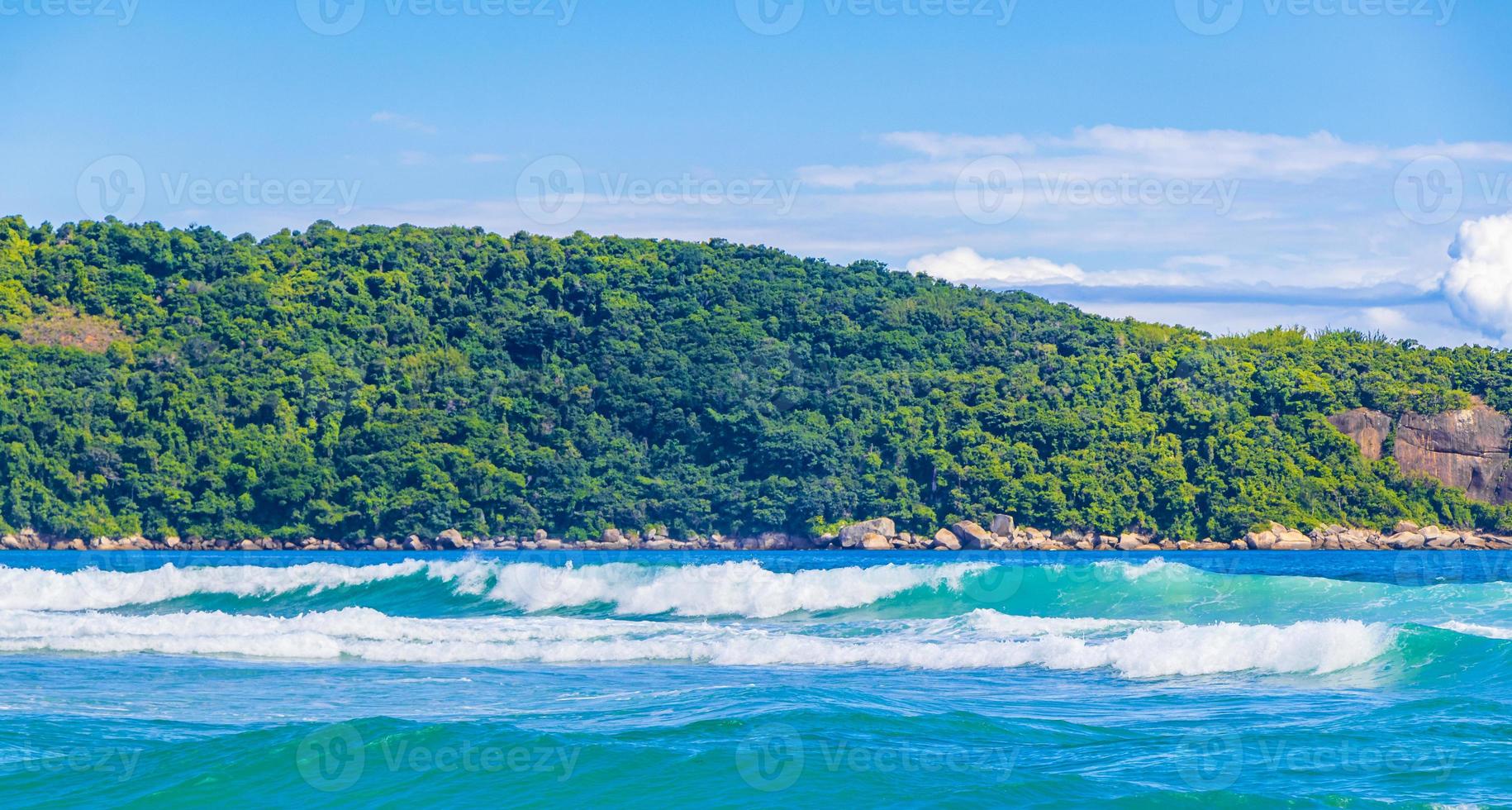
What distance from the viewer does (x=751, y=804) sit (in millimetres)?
10805

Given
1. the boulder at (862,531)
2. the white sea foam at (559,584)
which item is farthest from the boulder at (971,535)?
the white sea foam at (559,584)

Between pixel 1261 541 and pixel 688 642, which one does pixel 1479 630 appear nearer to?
pixel 688 642

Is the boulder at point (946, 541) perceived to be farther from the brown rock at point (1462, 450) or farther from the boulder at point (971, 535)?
the brown rock at point (1462, 450)

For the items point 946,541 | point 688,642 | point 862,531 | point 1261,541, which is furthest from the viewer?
point 862,531

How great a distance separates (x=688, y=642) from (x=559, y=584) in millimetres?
10686

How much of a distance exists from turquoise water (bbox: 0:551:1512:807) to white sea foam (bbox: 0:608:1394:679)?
61mm

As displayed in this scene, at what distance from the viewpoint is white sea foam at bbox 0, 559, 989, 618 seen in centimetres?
2772

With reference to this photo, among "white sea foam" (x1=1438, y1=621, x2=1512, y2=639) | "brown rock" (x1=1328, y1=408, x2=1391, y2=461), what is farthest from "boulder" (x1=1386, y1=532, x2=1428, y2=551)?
"white sea foam" (x1=1438, y1=621, x2=1512, y2=639)

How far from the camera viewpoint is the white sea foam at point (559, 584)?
27719 millimetres

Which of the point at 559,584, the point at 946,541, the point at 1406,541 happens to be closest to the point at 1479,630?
the point at 559,584

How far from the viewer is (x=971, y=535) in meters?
80.6

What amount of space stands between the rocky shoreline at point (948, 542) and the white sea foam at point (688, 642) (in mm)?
55286

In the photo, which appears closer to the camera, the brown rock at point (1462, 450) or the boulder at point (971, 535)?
the boulder at point (971, 535)

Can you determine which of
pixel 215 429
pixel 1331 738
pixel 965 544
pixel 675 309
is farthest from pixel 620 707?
pixel 675 309
